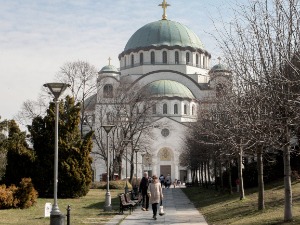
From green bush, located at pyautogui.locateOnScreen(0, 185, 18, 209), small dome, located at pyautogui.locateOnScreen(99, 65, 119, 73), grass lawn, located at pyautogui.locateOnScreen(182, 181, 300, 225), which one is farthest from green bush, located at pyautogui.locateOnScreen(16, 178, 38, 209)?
small dome, located at pyautogui.locateOnScreen(99, 65, 119, 73)

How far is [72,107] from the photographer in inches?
1265

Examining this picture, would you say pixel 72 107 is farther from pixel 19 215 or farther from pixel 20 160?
pixel 19 215

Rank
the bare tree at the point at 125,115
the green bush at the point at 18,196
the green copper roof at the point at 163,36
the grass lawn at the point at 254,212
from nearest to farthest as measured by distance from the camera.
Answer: the grass lawn at the point at 254,212, the green bush at the point at 18,196, the bare tree at the point at 125,115, the green copper roof at the point at 163,36

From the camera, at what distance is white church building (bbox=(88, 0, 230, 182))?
246 feet

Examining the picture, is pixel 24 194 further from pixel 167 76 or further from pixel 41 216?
pixel 167 76

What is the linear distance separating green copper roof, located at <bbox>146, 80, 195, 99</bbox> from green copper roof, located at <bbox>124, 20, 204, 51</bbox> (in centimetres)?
607

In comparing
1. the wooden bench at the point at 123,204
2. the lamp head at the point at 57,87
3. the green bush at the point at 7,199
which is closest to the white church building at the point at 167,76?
the green bush at the point at 7,199

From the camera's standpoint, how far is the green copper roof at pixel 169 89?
74938 mm

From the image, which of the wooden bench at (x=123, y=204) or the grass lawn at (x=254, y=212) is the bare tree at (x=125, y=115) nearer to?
the wooden bench at (x=123, y=204)

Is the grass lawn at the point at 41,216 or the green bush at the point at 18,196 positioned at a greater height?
the green bush at the point at 18,196

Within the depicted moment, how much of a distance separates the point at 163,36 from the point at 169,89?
359 inches

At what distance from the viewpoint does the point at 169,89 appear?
248 ft

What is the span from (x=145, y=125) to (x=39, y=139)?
21.8m

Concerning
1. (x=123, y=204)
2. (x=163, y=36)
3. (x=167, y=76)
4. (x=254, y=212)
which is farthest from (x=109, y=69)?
(x=254, y=212)
